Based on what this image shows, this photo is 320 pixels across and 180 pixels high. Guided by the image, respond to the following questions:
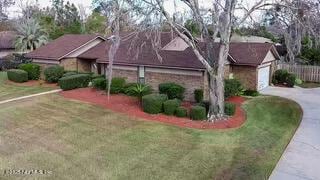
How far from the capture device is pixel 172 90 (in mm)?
21984

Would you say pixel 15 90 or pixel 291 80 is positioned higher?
pixel 291 80

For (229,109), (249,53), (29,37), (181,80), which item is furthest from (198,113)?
(29,37)

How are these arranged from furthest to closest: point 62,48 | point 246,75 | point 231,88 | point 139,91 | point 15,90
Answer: point 62,48 < point 15,90 < point 246,75 < point 231,88 < point 139,91

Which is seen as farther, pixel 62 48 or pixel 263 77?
pixel 62 48

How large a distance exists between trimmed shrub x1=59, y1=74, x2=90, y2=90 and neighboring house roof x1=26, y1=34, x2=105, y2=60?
4.48m

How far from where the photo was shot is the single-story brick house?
75.9 feet

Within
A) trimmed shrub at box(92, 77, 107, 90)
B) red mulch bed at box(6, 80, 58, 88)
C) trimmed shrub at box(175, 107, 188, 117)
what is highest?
trimmed shrub at box(92, 77, 107, 90)

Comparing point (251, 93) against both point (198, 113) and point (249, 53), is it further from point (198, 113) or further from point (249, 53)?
point (198, 113)

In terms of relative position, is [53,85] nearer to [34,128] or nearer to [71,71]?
[71,71]

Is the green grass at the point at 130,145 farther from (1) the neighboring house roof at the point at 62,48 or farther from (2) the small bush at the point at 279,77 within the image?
(2) the small bush at the point at 279,77

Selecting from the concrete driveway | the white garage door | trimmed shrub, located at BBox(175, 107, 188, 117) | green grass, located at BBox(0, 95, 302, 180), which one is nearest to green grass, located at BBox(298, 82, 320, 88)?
the white garage door

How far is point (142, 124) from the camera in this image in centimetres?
1745

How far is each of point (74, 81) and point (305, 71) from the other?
20.2m

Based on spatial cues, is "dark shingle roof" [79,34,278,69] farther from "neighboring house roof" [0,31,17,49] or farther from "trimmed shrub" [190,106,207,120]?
"neighboring house roof" [0,31,17,49]
